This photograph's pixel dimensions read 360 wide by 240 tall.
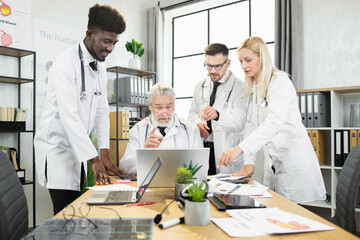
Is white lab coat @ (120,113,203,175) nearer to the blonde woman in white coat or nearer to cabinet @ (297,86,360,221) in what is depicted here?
the blonde woman in white coat

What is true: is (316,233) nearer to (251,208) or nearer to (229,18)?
(251,208)

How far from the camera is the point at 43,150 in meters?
1.73

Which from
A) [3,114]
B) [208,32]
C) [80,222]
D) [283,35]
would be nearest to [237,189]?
[80,222]

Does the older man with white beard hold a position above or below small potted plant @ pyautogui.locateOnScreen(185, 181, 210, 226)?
above

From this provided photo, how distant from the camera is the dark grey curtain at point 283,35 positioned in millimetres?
3635

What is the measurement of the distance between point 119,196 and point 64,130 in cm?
57

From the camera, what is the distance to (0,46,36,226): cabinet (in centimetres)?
335

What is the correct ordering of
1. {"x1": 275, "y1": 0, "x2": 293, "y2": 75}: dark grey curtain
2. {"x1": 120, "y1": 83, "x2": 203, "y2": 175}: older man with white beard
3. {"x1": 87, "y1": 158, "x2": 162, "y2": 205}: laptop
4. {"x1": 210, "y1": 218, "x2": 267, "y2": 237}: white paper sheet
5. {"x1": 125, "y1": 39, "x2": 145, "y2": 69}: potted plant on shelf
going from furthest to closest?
{"x1": 125, "y1": 39, "x2": 145, "y2": 69}: potted plant on shelf
{"x1": 275, "y1": 0, "x2": 293, "y2": 75}: dark grey curtain
{"x1": 120, "y1": 83, "x2": 203, "y2": 175}: older man with white beard
{"x1": 87, "y1": 158, "x2": 162, "y2": 205}: laptop
{"x1": 210, "y1": 218, "x2": 267, "y2": 237}: white paper sheet

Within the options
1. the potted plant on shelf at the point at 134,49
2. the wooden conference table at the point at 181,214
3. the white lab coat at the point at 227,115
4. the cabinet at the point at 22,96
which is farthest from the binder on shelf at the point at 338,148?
the cabinet at the point at 22,96

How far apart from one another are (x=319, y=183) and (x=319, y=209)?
5.92ft

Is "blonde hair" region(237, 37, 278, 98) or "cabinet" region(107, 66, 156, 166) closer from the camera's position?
"blonde hair" region(237, 37, 278, 98)

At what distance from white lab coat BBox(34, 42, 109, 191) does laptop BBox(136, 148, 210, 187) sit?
13.1 inches

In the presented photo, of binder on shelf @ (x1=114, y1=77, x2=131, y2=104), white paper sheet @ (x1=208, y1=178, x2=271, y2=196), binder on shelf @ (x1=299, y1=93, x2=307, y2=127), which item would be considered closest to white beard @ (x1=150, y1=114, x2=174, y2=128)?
white paper sheet @ (x1=208, y1=178, x2=271, y2=196)

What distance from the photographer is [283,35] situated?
3.66 metres
